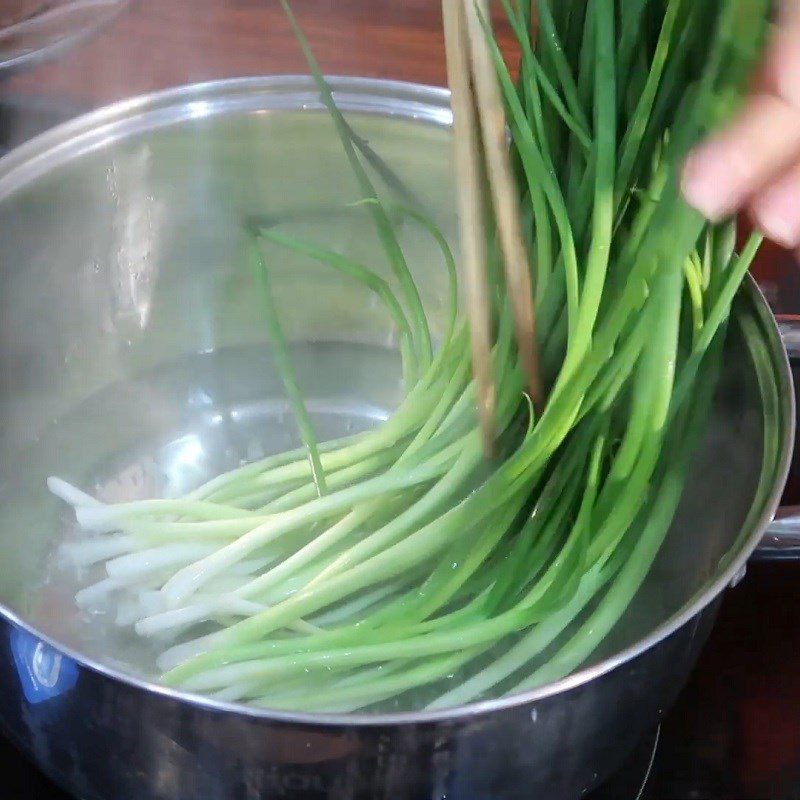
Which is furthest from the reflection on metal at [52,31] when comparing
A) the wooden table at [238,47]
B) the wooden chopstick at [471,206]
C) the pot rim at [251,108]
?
the wooden chopstick at [471,206]

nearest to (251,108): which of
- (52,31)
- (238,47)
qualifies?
(238,47)

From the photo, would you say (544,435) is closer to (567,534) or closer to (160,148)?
(567,534)

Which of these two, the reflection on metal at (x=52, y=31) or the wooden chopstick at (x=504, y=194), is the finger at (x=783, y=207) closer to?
the wooden chopstick at (x=504, y=194)

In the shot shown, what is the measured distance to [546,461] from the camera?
57 cm

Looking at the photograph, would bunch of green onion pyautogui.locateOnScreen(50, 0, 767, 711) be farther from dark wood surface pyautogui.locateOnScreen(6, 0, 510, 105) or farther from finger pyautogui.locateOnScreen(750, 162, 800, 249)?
dark wood surface pyautogui.locateOnScreen(6, 0, 510, 105)

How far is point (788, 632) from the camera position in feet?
2.18

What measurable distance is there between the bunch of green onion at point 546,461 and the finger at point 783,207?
0.04 meters

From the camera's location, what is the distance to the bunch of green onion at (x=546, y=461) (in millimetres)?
503

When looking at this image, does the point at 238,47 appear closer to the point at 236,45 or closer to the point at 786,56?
the point at 236,45

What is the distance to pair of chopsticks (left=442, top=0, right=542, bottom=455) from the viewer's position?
1.69 feet

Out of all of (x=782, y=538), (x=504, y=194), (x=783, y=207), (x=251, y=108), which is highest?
(x=251, y=108)

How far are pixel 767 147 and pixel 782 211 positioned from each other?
0.13 feet

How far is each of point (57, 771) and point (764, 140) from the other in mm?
459

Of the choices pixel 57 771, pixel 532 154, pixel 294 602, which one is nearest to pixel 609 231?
pixel 532 154
